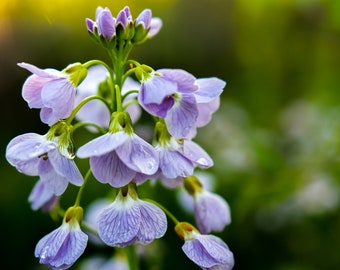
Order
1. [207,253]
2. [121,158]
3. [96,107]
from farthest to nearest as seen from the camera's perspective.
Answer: [96,107] < [207,253] < [121,158]

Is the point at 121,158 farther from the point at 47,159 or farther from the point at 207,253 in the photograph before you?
the point at 207,253

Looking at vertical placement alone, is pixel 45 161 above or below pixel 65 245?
above

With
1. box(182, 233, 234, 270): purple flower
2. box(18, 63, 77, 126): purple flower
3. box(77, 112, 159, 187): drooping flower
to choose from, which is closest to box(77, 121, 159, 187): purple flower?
box(77, 112, 159, 187): drooping flower

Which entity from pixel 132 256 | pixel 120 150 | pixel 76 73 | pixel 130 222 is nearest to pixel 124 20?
pixel 76 73

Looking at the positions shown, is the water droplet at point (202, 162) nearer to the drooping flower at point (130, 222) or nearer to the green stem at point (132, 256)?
the drooping flower at point (130, 222)

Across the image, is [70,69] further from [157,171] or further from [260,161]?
[260,161]

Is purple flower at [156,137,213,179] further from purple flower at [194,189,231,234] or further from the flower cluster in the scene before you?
purple flower at [194,189,231,234]
